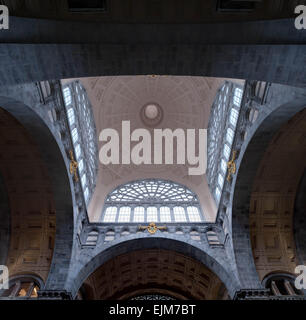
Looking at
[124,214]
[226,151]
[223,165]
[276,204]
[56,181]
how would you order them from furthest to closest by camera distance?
[124,214]
[223,165]
[226,151]
[276,204]
[56,181]

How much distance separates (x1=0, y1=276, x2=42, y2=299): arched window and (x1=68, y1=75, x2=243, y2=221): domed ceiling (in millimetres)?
8445

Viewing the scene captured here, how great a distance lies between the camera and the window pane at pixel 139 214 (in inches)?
888

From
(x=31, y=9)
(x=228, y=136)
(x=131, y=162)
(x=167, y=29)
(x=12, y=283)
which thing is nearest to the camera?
(x=31, y=9)

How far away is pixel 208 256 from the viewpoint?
18328 millimetres

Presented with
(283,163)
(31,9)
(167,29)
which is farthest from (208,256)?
(31,9)

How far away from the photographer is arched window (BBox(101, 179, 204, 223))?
901 inches

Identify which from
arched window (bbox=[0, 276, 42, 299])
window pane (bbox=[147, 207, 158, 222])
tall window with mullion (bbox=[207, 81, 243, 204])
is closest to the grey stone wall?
arched window (bbox=[0, 276, 42, 299])

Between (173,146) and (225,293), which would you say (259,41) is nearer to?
(225,293)

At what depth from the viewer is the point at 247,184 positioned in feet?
58.6

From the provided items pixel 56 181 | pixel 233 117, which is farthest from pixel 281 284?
pixel 56 181

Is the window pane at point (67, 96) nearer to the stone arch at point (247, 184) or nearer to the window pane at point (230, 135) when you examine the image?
the window pane at point (230, 135)

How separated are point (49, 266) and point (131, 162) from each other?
1467cm

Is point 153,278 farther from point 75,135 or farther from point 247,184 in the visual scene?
point 75,135

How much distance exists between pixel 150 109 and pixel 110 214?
42.7ft
